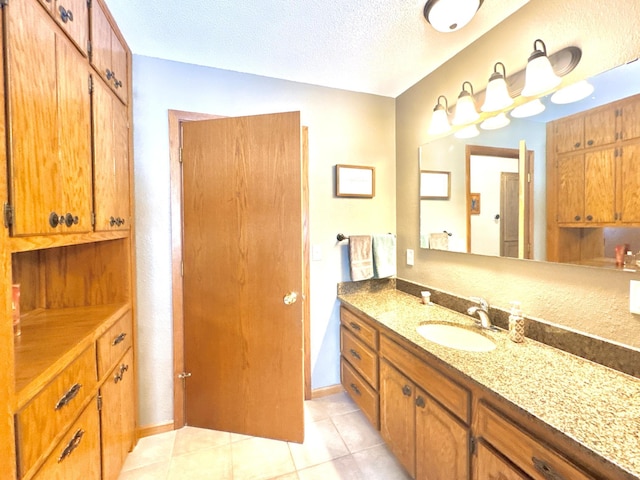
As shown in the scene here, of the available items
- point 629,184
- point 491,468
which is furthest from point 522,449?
point 629,184

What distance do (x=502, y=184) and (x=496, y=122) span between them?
33cm

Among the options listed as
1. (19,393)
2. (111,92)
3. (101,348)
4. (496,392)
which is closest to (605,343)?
(496,392)

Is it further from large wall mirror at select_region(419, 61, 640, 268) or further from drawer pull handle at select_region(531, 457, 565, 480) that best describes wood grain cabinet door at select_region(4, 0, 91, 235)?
large wall mirror at select_region(419, 61, 640, 268)

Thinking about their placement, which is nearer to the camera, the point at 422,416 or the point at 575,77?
the point at 575,77

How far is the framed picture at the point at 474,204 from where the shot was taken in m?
1.58

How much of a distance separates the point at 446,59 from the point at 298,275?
5.34 ft

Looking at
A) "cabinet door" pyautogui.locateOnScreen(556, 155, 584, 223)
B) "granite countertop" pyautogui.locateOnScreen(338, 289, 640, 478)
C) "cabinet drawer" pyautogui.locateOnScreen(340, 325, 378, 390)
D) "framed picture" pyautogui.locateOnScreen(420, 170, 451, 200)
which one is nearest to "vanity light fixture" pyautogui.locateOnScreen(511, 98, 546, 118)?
"cabinet door" pyautogui.locateOnScreen(556, 155, 584, 223)

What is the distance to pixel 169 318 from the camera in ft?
5.74

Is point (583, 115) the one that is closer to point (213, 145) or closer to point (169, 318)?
point (213, 145)

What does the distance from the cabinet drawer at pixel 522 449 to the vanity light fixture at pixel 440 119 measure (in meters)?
1.51

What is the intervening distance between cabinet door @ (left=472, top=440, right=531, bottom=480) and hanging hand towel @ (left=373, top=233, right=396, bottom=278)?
3.97ft

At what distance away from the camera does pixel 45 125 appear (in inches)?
34.3

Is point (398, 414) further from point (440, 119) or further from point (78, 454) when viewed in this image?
point (440, 119)

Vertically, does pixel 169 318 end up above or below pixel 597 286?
below
